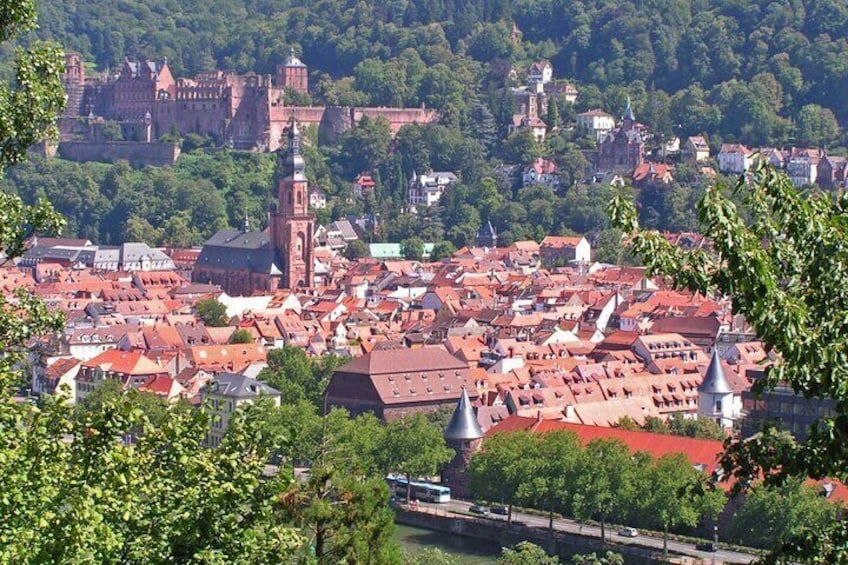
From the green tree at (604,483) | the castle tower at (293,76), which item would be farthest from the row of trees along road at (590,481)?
the castle tower at (293,76)

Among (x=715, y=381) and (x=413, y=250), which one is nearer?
(x=715, y=381)

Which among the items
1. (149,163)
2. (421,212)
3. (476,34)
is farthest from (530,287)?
(476,34)

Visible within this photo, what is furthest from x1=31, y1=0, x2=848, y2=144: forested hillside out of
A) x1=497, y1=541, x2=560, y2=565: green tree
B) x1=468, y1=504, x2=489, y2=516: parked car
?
x1=497, y1=541, x2=560, y2=565: green tree

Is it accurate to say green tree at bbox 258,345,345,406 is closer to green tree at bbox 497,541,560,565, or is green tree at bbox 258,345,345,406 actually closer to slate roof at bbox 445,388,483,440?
slate roof at bbox 445,388,483,440

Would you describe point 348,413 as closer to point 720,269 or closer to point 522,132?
point 720,269

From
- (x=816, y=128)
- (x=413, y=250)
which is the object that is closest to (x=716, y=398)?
(x=413, y=250)

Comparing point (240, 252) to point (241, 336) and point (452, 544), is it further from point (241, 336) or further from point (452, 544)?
point (452, 544)
